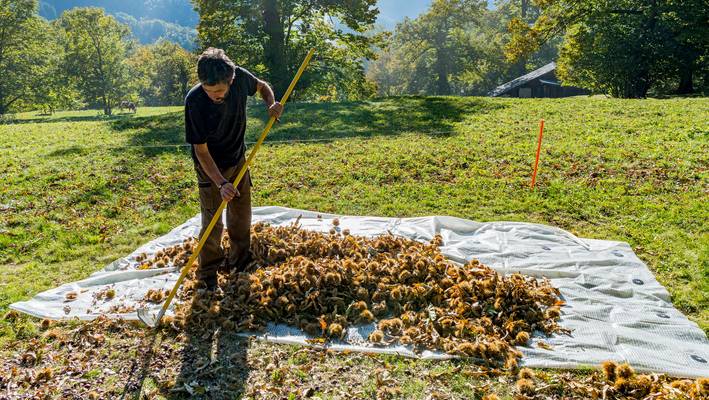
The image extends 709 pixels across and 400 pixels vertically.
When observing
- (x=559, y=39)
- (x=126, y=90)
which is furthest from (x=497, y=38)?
(x=126, y=90)

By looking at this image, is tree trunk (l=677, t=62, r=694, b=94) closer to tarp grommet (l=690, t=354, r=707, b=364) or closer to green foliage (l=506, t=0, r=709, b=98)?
green foliage (l=506, t=0, r=709, b=98)

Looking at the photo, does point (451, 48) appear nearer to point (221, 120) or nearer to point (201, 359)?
point (221, 120)

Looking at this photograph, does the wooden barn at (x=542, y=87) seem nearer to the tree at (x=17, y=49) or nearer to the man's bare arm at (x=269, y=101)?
the tree at (x=17, y=49)

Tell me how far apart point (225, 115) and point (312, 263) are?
65.3 inches

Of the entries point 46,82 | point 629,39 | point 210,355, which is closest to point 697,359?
point 210,355

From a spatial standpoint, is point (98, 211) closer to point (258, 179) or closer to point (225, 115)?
point (258, 179)

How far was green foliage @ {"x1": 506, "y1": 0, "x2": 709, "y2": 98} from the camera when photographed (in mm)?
20234

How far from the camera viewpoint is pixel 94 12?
4112 centimetres

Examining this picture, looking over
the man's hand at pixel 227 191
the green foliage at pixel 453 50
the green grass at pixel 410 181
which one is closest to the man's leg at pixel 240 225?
the man's hand at pixel 227 191

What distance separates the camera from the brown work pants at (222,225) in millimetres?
4508

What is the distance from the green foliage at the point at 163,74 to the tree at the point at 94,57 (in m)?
3.72

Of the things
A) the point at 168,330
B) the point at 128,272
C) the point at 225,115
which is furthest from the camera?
the point at 128,272

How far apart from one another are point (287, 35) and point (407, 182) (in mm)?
17286

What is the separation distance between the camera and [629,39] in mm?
21219
